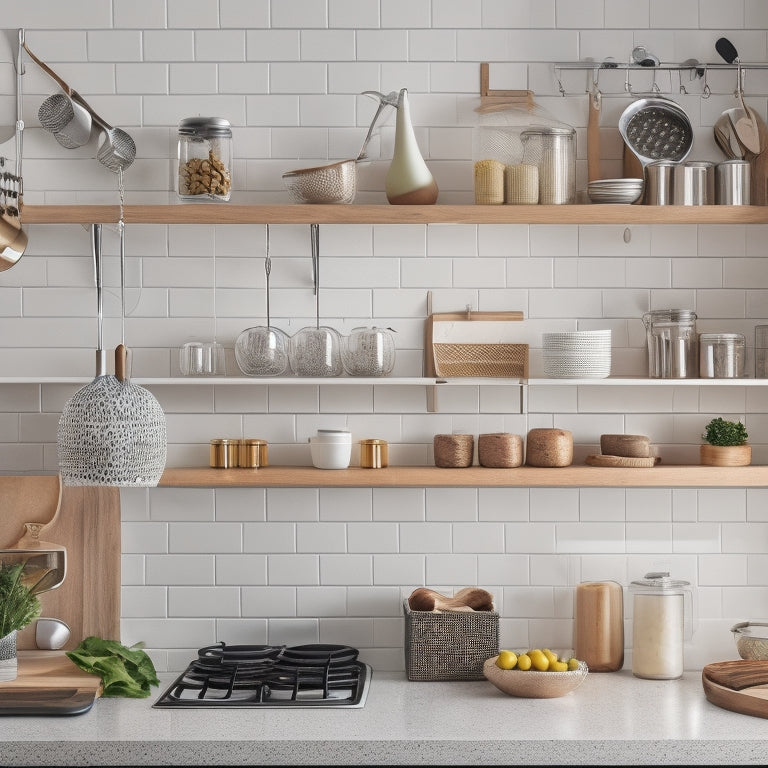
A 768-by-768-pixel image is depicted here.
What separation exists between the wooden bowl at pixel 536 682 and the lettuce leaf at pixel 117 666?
975mm

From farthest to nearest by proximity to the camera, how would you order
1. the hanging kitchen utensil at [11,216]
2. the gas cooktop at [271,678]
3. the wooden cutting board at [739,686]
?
the hanging kitchen utensil at [11,216] < the gas cooktop at [271,678] < the wooden cutting board at [739,686]

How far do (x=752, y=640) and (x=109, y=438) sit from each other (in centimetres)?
189

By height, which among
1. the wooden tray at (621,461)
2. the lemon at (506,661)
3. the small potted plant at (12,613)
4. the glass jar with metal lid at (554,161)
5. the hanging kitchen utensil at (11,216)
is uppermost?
the glass jar with metal lid at (554,161)

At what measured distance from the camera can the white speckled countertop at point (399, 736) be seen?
2281 millimetres

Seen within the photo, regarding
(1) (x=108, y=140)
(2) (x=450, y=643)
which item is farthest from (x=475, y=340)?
(1) (x=108, y=140)

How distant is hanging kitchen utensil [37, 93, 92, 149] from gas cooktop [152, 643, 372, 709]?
160 centimetres

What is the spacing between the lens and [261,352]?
9.32 feet

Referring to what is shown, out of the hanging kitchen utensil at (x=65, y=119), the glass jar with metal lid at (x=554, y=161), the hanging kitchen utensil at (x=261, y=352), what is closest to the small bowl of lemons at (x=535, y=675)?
the hanging kitchen utensil at (x=261, y=352)

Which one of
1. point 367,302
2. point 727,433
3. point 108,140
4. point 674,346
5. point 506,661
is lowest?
point 506,661

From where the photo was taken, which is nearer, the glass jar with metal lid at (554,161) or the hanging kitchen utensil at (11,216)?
the hanging kitchen utensil at (11,216)

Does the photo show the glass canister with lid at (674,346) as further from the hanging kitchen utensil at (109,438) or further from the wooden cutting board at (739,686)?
the hanging kitchen utensil at (109,438)

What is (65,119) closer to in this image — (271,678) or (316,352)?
(316,352)

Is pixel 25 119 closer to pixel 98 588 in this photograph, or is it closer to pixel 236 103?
pixel 236 103

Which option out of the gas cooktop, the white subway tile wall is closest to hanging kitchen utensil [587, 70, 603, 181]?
the white subway tile wall
